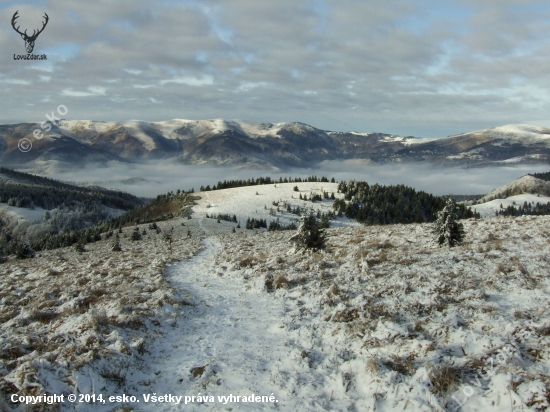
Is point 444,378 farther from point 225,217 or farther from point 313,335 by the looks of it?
point 225,217

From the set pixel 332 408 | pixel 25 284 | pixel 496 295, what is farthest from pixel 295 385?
pixel 25 284

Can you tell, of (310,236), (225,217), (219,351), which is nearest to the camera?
(219,351)

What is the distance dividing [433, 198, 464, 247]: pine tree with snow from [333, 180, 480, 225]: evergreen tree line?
2281 inches

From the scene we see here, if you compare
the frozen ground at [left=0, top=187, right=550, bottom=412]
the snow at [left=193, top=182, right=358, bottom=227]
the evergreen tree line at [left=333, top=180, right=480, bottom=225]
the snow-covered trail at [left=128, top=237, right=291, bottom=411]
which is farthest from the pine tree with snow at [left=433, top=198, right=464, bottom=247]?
the evergreen tree line at [left=333, top=180, right=480, bottom=225]

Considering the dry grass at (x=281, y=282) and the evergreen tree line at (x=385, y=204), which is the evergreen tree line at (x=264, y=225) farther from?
the dry grass at (x=281, y=282)

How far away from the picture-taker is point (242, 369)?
408 inches

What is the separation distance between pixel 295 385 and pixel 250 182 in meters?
134

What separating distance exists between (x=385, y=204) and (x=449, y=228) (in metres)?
73.7

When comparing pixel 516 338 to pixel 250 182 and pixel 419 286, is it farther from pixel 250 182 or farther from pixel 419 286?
pixel 250 182

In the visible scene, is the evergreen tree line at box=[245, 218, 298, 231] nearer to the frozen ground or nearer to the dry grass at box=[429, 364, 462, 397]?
the frozen ground

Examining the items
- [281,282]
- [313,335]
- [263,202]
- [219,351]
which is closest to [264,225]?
[263,202]

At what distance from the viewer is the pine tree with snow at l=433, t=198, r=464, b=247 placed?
22281 mm

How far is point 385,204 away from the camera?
93.6 meters

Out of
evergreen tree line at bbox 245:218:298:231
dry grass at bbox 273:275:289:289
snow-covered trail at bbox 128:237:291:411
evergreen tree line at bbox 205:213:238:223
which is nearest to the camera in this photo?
snow-covered trail at bbox 128:237:291:411
